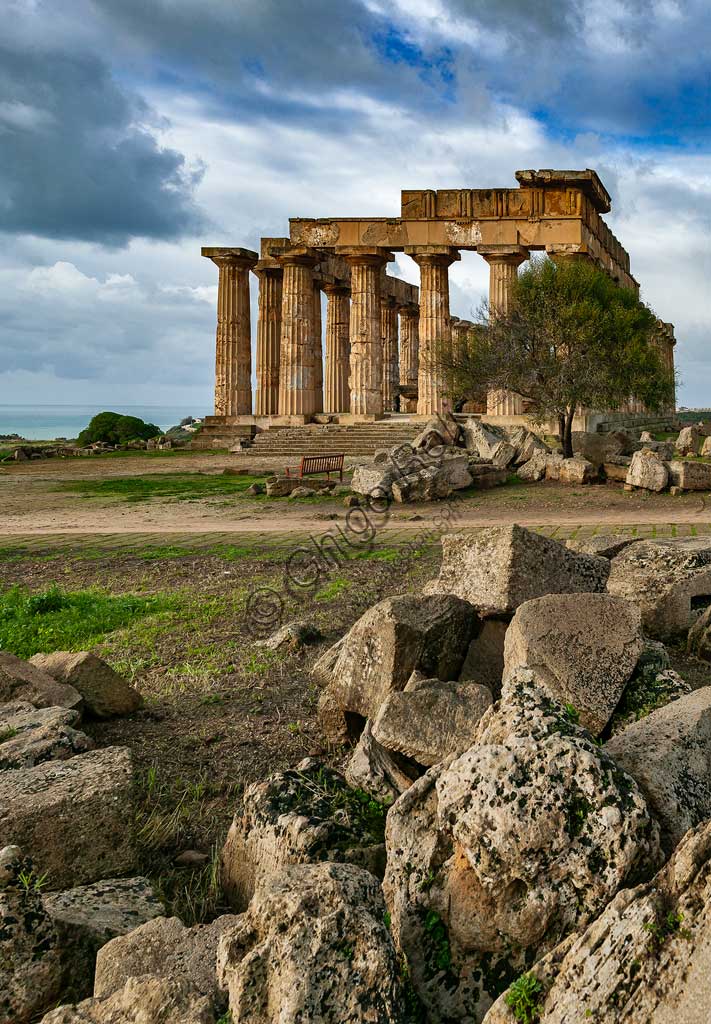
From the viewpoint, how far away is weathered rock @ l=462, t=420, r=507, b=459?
19797 mm

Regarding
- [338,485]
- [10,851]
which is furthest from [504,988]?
[338,485]

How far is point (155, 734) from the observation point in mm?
4609

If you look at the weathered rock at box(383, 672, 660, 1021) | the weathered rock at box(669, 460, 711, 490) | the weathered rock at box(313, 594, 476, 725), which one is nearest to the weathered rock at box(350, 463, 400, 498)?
the weathered rock at box(669, 460, 711, 490)

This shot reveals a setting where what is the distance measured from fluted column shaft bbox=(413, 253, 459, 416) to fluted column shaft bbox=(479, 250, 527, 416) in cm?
158

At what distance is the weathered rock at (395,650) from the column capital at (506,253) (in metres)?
27.7

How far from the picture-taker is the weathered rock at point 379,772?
3.31 m

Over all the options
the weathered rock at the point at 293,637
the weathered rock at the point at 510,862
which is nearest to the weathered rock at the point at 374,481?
the weathered rock at the point at 293,637

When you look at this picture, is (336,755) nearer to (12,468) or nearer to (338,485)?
(338,485)

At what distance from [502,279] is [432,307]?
2724 millimetres

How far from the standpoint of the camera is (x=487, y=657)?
4.56 m

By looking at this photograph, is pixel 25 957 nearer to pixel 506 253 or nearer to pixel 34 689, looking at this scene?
pixel 34 689

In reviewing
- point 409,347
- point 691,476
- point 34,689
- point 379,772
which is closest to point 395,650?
point 379,772

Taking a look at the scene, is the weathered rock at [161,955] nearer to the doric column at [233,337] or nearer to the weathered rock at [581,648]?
the weathered rock at [581,648]

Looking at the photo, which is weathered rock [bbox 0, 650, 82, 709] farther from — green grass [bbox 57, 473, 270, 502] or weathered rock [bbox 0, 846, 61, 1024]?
green grass [bbox 57, 473, 270, 502]
